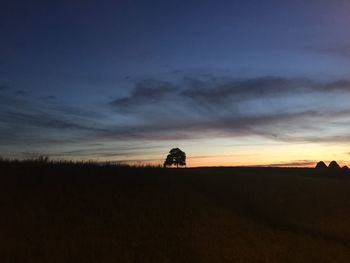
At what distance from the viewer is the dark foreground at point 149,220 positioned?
52.0 feet

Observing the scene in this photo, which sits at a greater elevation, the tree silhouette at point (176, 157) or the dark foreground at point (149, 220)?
the tree silhouette at point (176, 157)

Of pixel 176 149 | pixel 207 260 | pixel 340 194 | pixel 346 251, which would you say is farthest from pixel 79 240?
pixel 176 149

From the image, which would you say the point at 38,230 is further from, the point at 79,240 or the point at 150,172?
the point at 150,172

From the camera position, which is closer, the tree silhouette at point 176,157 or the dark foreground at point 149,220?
the dark foreground at point 149,220

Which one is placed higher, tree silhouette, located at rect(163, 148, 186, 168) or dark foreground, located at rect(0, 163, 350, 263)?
tree silhouette, located at rect(163, 148, 186, 168)

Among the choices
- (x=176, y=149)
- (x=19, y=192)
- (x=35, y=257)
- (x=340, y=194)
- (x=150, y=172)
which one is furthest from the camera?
(x=176, y=149)

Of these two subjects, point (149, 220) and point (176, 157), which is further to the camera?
point (176, 157)

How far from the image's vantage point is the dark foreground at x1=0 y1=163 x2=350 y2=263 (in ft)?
52.0

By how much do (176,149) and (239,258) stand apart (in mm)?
50696

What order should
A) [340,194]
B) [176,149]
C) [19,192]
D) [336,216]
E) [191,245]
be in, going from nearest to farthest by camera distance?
[191,245] < [19,192] < [336,216] < [340,194] < [176,149]

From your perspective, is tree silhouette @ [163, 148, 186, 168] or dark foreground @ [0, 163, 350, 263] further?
tree silhouette @ [163, 148, 186, 168]

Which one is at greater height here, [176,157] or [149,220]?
[176,157]

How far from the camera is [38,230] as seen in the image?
16625 millimetres

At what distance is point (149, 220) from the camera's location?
19.5 m
